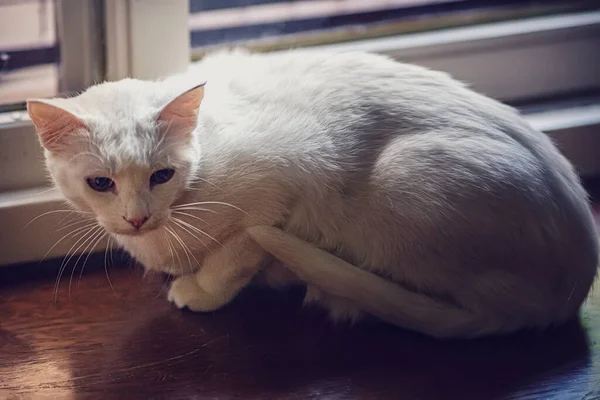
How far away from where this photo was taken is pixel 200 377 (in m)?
1.23

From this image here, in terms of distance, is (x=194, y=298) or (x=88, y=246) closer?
(x=194, y=298)

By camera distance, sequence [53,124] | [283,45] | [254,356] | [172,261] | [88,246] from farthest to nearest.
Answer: [283,45] < [88,246] < [172,261] < [254,356] < [53,124]

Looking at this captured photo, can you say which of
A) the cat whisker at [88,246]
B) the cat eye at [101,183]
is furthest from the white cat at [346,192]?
the cat whisker at [88,246]

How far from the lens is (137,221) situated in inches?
47.5

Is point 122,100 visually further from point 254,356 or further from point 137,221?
point 254,356

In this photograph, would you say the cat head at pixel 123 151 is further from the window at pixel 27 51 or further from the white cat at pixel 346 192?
the window at pixel 27 51

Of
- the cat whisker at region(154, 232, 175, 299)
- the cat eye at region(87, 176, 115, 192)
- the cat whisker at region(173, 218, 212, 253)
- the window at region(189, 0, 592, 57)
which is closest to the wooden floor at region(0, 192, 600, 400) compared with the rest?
the cat whisker at region(154, 232, 175, 299)

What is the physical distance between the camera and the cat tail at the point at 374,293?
1252 millimetres

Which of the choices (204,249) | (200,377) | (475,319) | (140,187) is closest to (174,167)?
(140,187)

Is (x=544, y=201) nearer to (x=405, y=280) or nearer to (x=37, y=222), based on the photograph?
(x=405, y=280)

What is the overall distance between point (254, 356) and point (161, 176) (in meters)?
0.30

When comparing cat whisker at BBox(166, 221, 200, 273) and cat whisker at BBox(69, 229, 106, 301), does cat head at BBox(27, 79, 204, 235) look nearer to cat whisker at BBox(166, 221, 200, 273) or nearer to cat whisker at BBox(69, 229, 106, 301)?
cat whisker at BBox(166, 221, 200, 273)

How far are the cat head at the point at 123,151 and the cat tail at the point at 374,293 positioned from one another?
7.0 inches

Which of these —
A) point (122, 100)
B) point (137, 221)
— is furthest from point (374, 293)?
point (122, 100)
